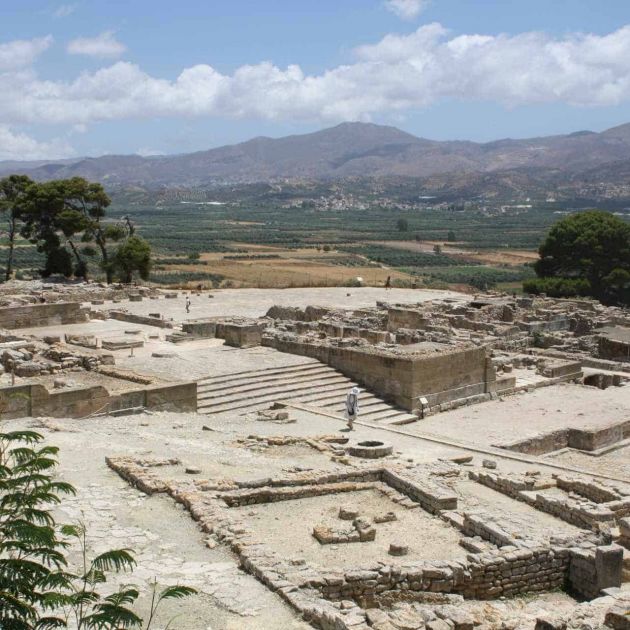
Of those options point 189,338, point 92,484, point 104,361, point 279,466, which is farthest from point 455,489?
point 189,338

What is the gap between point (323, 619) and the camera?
24.7ft

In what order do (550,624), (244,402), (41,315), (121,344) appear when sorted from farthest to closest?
1. (41,315)
2. (121,344)
3. (244,402)
4. (550,624)

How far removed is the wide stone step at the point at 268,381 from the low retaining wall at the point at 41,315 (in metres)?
9.84

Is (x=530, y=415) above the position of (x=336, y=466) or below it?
below

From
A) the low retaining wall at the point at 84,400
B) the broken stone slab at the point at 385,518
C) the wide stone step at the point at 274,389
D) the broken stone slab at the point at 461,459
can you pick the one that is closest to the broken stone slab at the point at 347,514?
the broken stone slab at the point at 385,518

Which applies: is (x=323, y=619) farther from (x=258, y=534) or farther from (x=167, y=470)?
(x=167, y=470)

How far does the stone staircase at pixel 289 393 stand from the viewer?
18719 millimetres

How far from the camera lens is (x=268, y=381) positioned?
794 inches

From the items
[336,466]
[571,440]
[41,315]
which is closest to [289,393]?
[571,440]

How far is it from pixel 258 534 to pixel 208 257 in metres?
70.8

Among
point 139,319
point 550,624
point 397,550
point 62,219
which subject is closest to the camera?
point 550,624

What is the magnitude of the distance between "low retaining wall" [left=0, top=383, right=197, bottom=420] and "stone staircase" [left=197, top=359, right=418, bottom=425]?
78 centimetres

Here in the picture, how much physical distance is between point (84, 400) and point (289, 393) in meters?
5.17

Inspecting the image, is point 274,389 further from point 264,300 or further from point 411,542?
point 264,300
